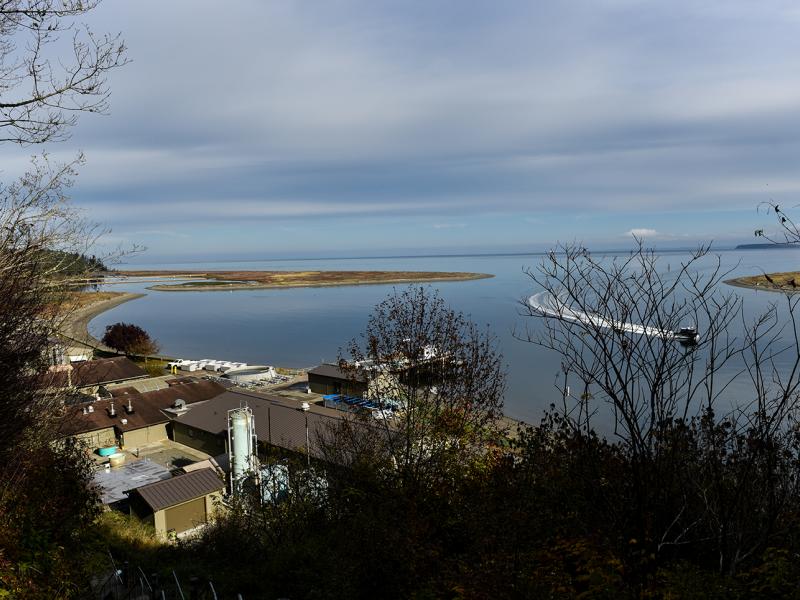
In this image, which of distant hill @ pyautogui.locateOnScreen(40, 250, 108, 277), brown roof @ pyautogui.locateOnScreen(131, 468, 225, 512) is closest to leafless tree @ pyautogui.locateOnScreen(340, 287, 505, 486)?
distant hill @ pyautogui.locateOnScreen(40, 250, 108, 277)

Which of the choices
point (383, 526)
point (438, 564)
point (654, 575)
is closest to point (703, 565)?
point (654, 575)

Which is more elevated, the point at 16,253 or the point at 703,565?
the point at 16,253

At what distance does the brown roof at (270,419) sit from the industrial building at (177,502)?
11.7 ft

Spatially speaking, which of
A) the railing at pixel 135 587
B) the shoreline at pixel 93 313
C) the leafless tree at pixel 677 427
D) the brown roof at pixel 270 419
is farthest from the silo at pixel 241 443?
→ the shoreline at pixel 93 313

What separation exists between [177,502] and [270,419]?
6833mm

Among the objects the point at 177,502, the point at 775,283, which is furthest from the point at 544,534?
the point at 177,502

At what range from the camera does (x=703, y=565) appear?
5.94m

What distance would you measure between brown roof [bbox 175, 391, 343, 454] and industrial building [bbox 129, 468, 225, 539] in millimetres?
3558

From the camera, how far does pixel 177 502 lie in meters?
15.4

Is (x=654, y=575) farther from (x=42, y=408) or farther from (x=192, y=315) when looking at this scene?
(x=192, y=315)

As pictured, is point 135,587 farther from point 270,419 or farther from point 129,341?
point 129,341

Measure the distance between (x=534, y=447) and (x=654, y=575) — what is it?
10.2ft

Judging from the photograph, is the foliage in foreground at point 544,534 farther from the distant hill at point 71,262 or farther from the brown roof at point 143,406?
the brown roof at point 143,406

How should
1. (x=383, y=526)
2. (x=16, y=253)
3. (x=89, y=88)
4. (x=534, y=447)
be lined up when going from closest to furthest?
(x=89, y=88)
(x=16, y=253)
(x=383, y=526)
(x=534, y=447)
